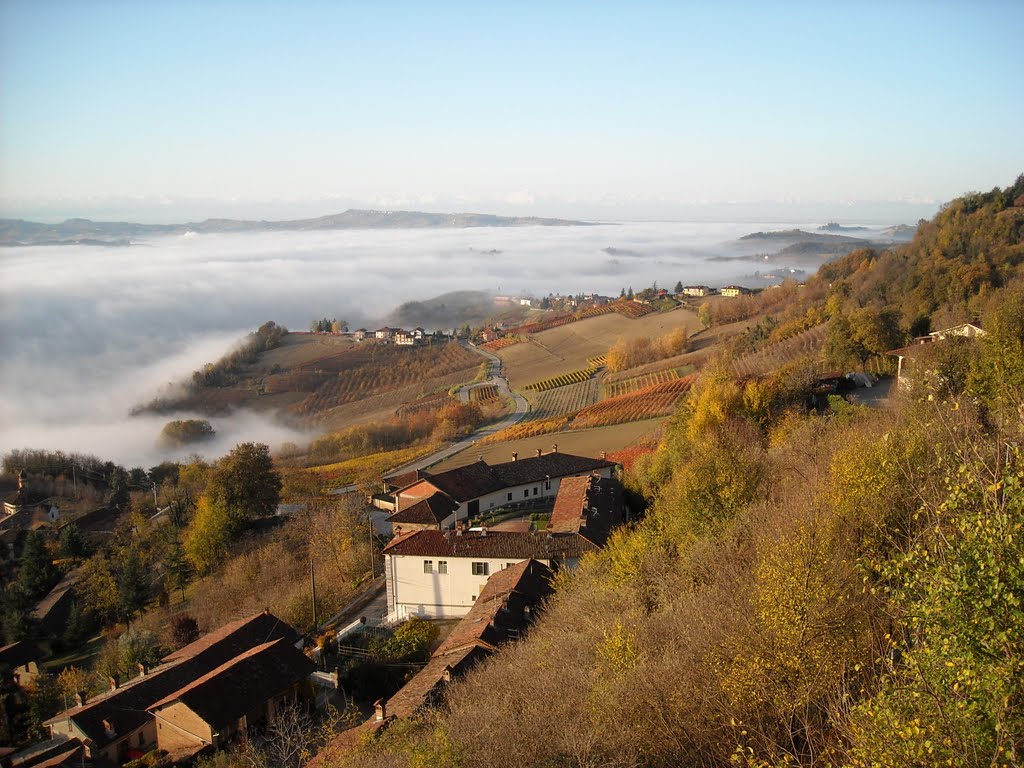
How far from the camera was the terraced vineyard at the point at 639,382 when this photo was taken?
4962 centimetres

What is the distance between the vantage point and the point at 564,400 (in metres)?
52.3

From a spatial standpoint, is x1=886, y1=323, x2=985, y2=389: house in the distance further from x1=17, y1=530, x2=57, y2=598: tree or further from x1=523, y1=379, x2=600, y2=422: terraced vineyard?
x1=17, y1=530, x2=57, y2=598: tree

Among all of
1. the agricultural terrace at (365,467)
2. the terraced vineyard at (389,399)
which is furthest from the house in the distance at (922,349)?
the terraced vineyard at (389,399)

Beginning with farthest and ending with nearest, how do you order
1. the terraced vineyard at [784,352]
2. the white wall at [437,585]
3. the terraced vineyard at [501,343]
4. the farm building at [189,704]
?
1. the terraced vineyard at [501,343]
2. the terraced vineyard at [784,352]
3. the white wall at [437,585]
4. the farm building at [189,704]

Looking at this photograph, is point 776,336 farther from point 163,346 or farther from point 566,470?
point 163,346

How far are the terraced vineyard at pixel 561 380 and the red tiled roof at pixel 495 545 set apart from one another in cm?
3718

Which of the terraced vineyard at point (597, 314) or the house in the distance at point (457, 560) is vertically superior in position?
the terraced vineyard at point (597, 314)

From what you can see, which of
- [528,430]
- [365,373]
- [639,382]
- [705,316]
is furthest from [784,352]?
[365,373]

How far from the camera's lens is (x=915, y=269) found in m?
41.7

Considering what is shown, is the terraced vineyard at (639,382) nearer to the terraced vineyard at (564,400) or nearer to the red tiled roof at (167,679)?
the terraced vineyard at (564,400)

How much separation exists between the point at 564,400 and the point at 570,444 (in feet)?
52.1

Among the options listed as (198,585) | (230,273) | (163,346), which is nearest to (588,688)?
(198,585)

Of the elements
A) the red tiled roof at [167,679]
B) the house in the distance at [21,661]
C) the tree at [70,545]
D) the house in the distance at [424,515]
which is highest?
the house in the distance at [424,515]

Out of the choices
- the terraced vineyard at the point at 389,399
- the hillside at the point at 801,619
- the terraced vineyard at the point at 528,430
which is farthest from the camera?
the terraced vineyard at the point at 389,399
